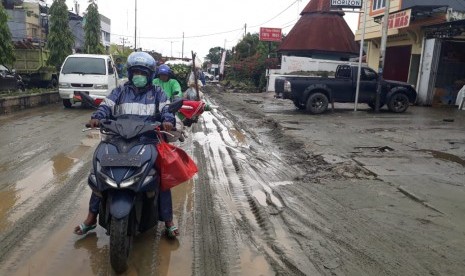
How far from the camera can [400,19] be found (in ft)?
63.2

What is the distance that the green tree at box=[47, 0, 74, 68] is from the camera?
2348 centimetres

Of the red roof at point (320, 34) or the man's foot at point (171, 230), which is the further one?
the red roof at point (320, 34)

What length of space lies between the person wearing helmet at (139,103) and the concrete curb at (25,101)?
11196 millimetres

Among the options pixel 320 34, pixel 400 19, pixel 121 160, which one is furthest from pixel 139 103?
pixel 320 34

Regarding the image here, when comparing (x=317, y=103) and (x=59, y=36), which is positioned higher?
(x=59, y=36)

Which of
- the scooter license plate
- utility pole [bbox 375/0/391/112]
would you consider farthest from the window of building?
the scooter license plate

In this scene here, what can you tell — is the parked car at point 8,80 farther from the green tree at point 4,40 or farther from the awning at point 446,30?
the awning at point 446,30

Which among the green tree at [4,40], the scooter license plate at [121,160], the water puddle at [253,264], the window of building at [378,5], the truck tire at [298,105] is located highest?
the window of building at [378,5]

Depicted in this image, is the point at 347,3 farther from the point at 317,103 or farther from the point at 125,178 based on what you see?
the point at 125,178

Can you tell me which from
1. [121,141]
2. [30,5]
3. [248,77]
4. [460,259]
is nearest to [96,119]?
[121,141]

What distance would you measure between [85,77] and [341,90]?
979 centimetres

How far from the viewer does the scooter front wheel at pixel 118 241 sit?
336cm

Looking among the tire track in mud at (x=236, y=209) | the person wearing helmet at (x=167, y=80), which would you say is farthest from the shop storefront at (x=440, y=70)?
the person wearing helmet at (x=167, y=80)

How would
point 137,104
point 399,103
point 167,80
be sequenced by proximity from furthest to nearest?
point 399,103, point 167,80, point 137,104
